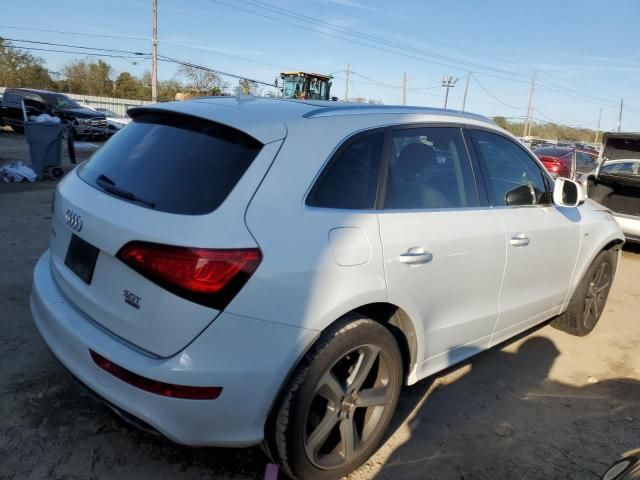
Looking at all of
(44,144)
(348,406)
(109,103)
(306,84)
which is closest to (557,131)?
(306,84)

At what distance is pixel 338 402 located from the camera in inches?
91.9

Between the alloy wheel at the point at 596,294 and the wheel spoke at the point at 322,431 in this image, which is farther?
the alloy wheel at the point at 596,294

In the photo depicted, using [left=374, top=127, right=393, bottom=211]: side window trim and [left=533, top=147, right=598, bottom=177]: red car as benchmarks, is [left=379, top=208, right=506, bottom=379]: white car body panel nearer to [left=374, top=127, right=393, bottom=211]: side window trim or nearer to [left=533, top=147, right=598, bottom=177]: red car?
[left=374, top=127, right=393, bottom=211]: side window trim

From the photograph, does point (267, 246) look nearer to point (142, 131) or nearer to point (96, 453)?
point (142, 131)

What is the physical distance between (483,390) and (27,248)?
462 centimetres

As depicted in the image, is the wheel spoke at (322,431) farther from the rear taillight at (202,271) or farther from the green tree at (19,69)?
the green tree at (19,69)

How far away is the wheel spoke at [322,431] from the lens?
2275 mm

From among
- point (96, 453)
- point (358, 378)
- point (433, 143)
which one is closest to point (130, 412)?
point (96, 453)

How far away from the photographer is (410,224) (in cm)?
249

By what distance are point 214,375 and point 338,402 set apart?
670mm

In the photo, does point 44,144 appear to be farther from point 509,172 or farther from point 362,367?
point 362,367

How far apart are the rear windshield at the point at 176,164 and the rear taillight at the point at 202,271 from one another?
0.62 feet

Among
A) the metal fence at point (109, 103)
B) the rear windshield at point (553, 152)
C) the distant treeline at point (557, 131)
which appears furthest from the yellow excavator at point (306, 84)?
the distant treeline at point (557, 131)

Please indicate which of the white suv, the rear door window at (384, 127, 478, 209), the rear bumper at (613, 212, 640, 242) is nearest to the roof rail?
the white suv
